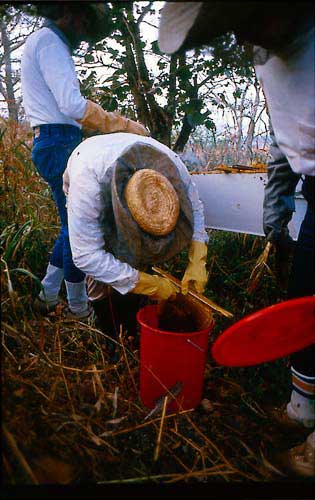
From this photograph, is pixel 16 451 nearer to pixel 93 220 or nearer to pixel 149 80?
pixel 93 220

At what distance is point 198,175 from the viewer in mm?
3486

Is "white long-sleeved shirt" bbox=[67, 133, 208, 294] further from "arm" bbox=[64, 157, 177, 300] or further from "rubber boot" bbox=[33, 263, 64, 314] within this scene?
"rubber boot" bbox=[33, 263, 64, 314]

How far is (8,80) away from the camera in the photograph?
→ 149 inches

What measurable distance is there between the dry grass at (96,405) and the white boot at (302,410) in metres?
0.15

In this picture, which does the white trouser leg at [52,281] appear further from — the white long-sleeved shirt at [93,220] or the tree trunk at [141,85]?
the tree trunk at [141,85]

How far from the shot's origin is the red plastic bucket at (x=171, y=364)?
2266 millimetres

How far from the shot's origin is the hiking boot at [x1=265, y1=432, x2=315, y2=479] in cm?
200

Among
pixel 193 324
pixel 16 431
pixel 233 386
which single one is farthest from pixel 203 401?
pixel 16 431

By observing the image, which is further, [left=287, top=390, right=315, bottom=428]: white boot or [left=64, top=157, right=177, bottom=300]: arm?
[left=64, top=157, right=177, bottom=300]: arm

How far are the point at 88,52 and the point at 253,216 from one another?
176cm

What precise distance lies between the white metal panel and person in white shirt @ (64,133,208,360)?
2.80ft

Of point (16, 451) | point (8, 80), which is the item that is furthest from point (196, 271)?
point (8, 80)

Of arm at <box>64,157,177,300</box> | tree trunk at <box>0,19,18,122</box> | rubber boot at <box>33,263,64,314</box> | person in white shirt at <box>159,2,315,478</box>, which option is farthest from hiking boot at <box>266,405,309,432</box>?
tree trunk at <box>0,19,18,122</box>

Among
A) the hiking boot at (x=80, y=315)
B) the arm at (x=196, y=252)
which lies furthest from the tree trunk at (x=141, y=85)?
the hiking boot at (x=80, y=315)
